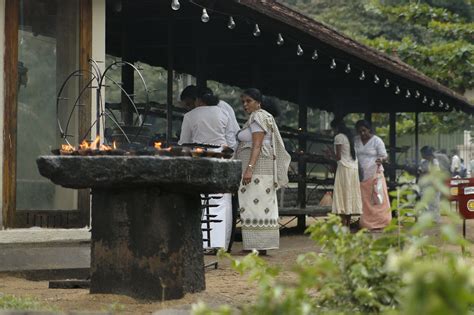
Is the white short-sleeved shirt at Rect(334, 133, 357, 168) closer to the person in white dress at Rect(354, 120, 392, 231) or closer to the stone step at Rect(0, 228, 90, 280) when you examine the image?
the person in white dress at Rect(354, 120, 392, 231)

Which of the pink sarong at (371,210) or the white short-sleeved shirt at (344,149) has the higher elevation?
the white short-sleeved shirt at (344,149)

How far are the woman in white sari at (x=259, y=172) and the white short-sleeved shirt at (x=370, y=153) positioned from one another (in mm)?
5279

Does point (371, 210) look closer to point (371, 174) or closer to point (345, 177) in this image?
point (371, 174)

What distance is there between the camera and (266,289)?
4.17 metres

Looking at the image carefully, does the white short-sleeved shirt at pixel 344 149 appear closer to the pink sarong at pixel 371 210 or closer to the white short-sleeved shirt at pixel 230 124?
the pink sarong at pixel 371 210

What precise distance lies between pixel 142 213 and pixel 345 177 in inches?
377

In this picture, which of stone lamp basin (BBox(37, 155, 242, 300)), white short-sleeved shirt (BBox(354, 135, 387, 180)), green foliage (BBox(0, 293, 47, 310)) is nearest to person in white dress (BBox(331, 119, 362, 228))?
white short-sleeved shirt (BBox(354, 135, 387, 180))

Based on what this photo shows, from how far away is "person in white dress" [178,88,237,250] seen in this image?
1209 cm

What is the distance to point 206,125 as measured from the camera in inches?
479

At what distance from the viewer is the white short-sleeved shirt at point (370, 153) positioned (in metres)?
17.8

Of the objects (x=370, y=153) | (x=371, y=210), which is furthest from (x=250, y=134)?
(x=371, y=210)

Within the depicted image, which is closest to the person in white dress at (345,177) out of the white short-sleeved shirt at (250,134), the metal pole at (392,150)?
the white short-sleeved shirt at (250,134)

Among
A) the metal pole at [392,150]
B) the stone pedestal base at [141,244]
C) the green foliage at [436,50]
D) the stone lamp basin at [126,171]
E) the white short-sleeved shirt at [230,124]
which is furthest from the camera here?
the green foliage at [436,50]

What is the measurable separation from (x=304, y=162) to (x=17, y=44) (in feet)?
25.1
